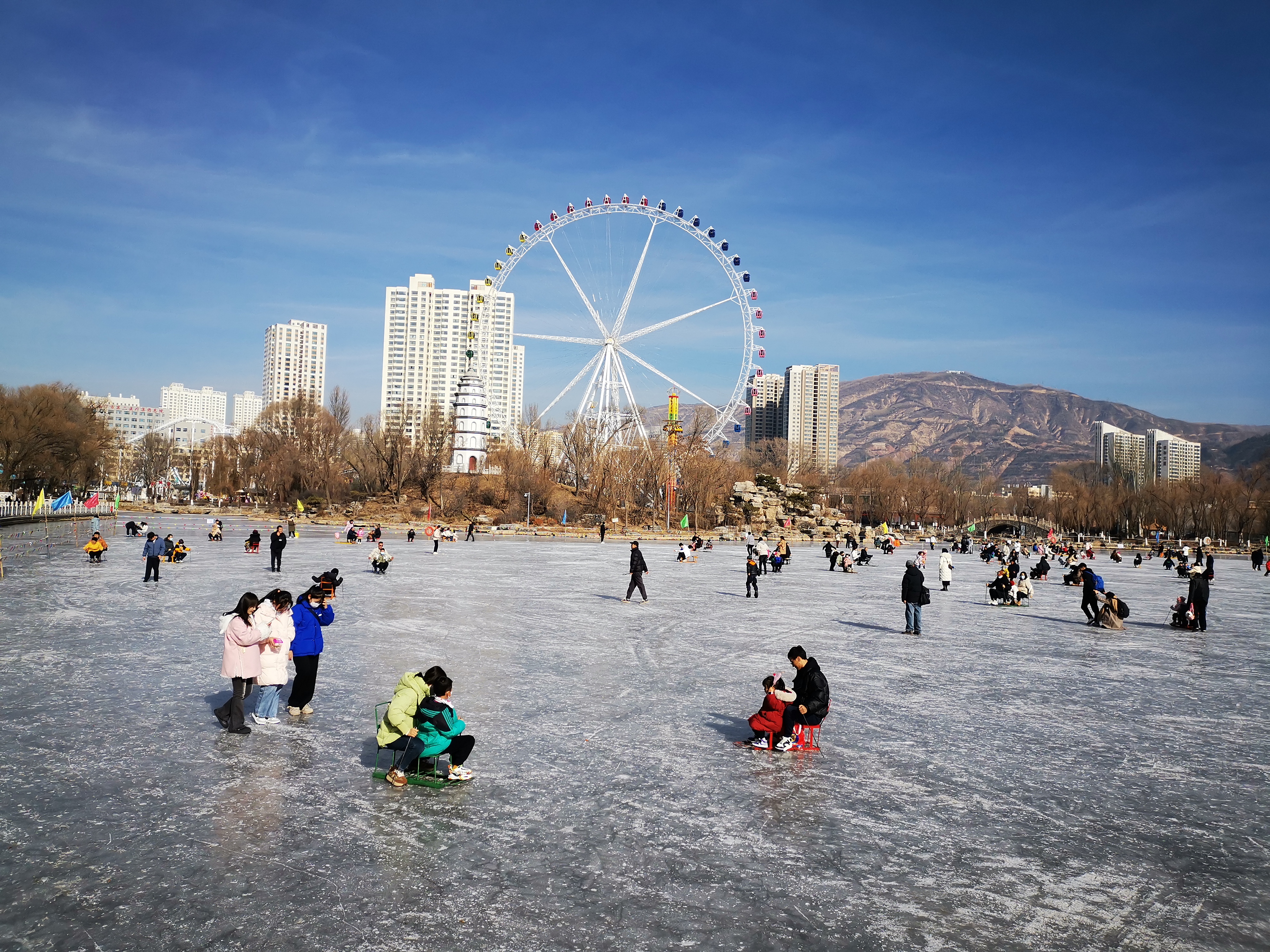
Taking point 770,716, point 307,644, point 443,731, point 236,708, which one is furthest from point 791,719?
point 236,708

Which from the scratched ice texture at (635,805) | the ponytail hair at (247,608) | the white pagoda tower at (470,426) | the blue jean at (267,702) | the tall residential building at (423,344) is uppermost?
the tall residential building at (423,344)

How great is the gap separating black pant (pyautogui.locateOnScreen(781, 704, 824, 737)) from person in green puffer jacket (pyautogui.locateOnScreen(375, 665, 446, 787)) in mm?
3370

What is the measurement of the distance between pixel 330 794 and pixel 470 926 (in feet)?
8.42

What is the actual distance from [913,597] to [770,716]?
9326 millimetres

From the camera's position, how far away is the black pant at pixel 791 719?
8648 millimetres

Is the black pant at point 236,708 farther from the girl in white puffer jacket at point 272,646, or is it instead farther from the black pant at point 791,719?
the black pant at point 791,719

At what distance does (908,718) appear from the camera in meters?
10.2

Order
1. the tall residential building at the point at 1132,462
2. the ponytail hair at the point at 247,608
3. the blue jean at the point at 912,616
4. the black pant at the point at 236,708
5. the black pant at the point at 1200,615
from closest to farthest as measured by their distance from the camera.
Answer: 1. the ponytail hair at the point at 247,608
2. the black pant at the point at 236,708
3. the blue jean at the point at 912,616
4. the black pant at the point at 1200,615
5. the tall residential building at the point at 1132,462

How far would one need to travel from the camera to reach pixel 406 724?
7.34 m

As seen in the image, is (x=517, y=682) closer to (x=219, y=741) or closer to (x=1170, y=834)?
(x=219, y=741)

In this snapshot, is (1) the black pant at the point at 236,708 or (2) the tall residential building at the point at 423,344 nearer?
(1) the black pant at the point at 236,708

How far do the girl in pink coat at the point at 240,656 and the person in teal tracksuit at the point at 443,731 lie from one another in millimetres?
2280

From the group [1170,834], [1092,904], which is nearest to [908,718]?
[1170,834]

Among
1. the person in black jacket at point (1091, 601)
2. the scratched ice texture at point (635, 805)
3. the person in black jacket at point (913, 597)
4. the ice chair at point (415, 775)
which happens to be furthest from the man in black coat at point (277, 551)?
the person in black jacket at point (1091, 601)
